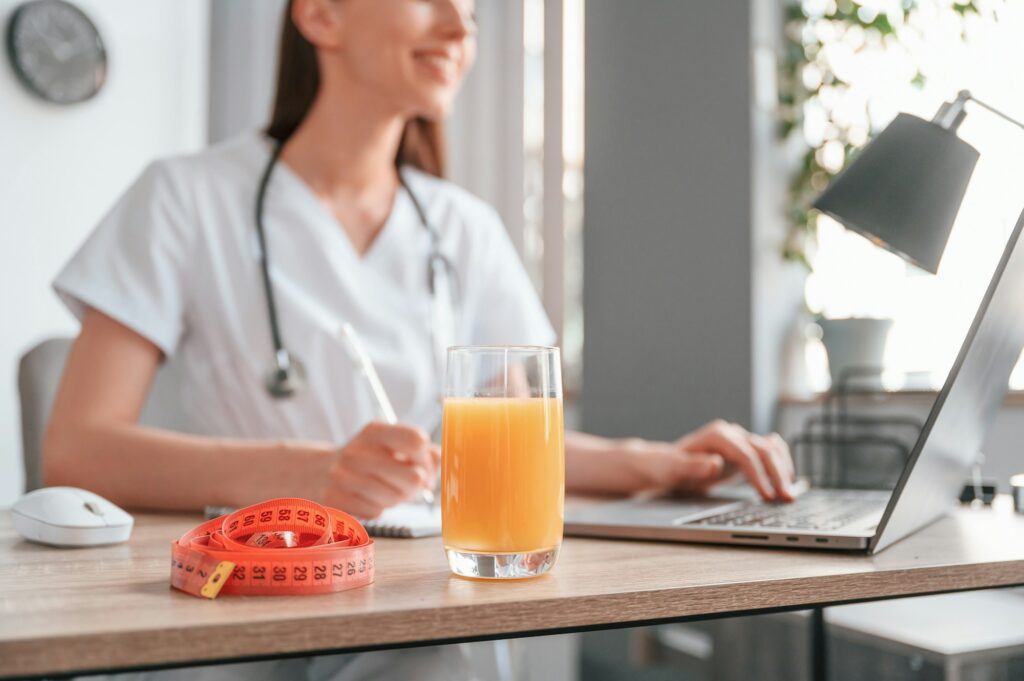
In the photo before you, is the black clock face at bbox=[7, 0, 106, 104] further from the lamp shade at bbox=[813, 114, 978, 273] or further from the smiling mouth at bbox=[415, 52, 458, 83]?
the lamp shade at bbox=[813, 114, 978, 273]

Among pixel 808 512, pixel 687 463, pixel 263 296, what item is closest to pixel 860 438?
pixel 687 463

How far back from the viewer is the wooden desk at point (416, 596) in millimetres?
424

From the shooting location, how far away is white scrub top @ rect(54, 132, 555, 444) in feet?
4.11

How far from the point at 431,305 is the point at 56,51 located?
226 centimetres

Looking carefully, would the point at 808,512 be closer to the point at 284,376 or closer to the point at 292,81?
the point at 284,376

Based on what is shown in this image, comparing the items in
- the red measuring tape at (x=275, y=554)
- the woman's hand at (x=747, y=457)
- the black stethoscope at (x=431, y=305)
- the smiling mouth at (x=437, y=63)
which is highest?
the smiling mouth at (x=437, y=63)

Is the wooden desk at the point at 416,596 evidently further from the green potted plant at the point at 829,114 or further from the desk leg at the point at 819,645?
the green potted plant at the point at 829,114

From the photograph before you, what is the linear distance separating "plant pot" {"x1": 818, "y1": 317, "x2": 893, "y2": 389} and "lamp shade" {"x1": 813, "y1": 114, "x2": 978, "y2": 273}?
1.42 m

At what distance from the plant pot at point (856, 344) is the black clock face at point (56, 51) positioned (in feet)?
8.17

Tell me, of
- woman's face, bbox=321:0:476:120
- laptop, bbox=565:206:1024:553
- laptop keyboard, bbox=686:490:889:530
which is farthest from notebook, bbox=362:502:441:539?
woman's face, bbox=321:0:476:120

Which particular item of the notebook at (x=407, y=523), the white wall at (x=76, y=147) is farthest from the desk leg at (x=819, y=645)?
the white wall at (x=76, y=147)

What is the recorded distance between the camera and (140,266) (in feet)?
3.81

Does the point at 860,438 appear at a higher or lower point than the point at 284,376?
lower

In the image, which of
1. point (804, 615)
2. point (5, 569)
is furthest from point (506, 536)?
point (804, 615)
